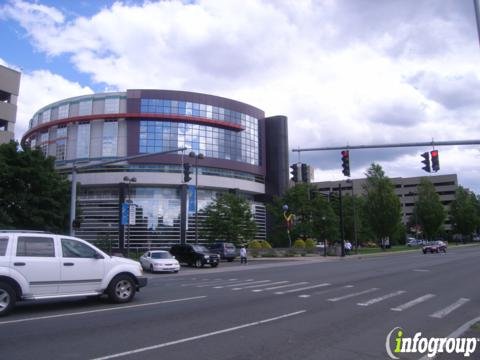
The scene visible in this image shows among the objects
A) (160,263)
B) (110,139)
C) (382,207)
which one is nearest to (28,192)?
(160,263)

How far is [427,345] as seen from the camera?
744 cm

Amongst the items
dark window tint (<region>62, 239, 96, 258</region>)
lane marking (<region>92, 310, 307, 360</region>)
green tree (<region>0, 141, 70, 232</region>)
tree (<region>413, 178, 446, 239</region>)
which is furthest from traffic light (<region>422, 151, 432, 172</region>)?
tree (<region>413, 178, 446, 239</region>)

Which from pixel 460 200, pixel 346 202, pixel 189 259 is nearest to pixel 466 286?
pixel 189 259

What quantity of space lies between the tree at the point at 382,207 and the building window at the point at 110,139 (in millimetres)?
35750

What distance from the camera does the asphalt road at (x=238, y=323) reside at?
278 inches

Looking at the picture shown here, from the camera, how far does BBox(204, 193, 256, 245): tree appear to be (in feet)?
173

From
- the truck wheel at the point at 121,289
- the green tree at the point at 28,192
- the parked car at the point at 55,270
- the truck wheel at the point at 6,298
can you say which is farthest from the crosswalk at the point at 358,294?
the green tree at the point at 28,192

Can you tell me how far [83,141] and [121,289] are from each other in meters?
56.4

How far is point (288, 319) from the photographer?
9.66 metres

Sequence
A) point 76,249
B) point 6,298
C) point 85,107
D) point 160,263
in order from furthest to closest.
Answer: point 85,107 < point 160,263 < point 76,249 < point 6,298

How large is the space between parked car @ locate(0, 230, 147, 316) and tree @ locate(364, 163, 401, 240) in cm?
5284

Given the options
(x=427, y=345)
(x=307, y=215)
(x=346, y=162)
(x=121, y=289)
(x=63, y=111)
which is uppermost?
(x=63, y=111)

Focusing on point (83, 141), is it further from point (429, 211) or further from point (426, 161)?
point (429, 211)

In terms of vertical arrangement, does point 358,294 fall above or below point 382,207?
below
